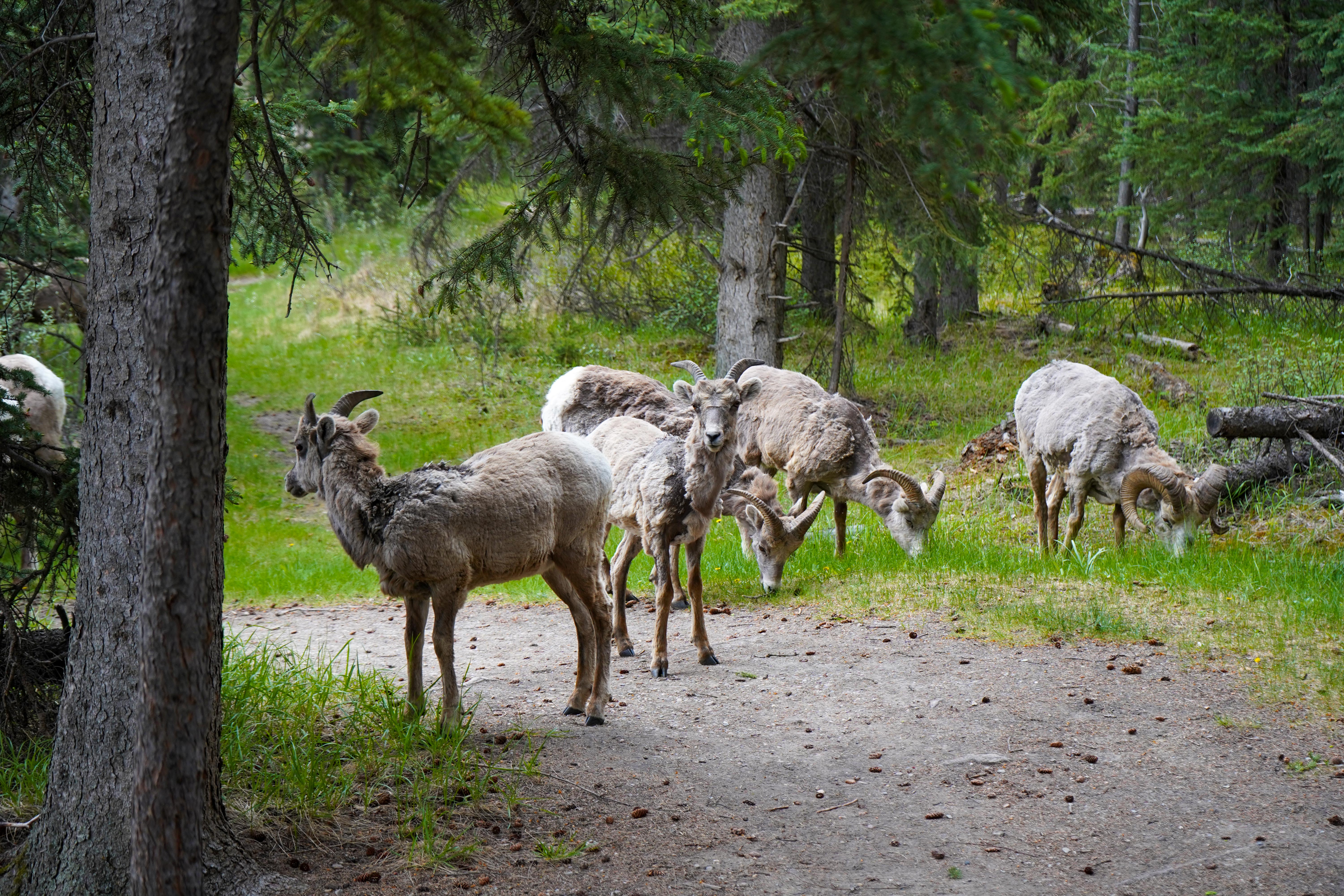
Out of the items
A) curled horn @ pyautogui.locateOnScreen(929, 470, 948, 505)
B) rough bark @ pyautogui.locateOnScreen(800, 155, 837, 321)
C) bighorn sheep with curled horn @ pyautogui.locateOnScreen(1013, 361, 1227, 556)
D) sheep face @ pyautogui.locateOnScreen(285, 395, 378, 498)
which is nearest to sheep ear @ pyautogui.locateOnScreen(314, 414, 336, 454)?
sheep face @ pyautogui.locateOnScreen(285, 395, 378, 498)

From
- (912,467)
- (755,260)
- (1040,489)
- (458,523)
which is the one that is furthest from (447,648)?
(912,467)

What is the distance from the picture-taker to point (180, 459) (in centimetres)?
346

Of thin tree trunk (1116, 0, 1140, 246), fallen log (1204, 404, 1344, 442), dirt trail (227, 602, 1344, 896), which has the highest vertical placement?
thin tree trunk (1116, 0, 1140, 246)

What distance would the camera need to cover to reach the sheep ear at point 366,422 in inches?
247

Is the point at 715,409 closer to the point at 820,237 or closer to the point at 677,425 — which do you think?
the point at 677,425

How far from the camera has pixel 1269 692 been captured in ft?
21.7

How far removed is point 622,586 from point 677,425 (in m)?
2.66

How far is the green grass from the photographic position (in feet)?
27.1

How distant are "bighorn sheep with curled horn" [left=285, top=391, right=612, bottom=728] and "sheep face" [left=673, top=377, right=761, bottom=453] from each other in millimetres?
1372

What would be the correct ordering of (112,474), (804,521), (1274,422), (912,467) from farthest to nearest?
(912,467) → (1274,422) → (804,521) → (112,474)

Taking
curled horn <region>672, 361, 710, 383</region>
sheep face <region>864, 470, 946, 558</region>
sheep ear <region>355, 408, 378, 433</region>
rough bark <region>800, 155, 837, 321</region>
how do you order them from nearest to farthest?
sheep ear <region>355, 408, 378, 433</region> < curled horn <region>672, 361, 710, 383</region> < sheep face <region>864, 470, 946, 558</region> < rough bark <region>800, 155, 837, 321</region>

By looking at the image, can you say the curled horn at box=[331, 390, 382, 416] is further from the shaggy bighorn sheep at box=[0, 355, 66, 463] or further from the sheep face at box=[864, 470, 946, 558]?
the shaggy bighorn sheep at box=[0, 355, 66, 463]

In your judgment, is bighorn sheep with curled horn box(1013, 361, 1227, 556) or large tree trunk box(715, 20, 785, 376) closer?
bighorn sheep with curled horn box(1013, 361, 1227, 556)

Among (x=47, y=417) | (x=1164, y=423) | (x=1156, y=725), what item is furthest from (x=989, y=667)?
(x=47, y=417)
